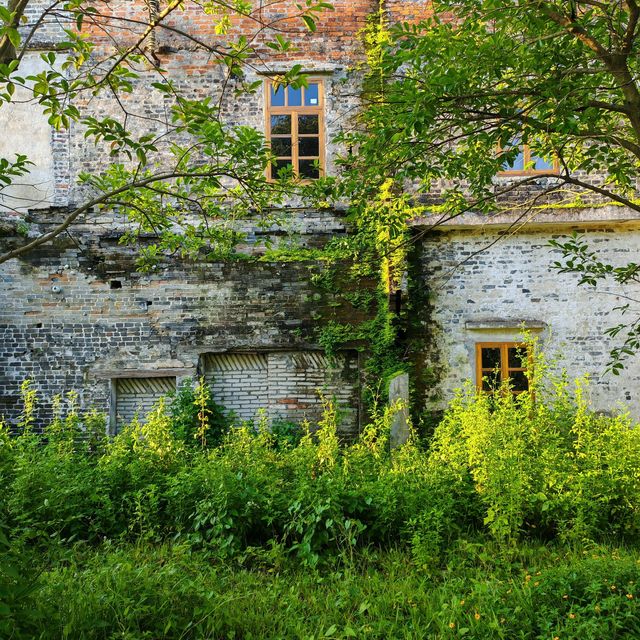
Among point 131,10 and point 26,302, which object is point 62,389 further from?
point 131,10

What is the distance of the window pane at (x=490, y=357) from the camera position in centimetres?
959

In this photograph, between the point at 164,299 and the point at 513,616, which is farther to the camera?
the point at 164,299

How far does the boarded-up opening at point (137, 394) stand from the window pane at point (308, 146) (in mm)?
4301

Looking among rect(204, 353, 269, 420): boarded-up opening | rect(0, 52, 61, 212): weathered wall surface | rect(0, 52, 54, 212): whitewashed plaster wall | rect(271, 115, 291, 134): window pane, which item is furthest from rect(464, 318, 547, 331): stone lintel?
rect(0, 52, 54, 212): whitewashed plaster wall

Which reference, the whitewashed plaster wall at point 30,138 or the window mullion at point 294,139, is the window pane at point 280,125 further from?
the whitewashed plaster wall at point 30,138

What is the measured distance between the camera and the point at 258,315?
32.0 ft

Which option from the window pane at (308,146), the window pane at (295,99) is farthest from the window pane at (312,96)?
the window pane at (308,146)

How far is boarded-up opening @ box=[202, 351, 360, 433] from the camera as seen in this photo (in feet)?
31.4

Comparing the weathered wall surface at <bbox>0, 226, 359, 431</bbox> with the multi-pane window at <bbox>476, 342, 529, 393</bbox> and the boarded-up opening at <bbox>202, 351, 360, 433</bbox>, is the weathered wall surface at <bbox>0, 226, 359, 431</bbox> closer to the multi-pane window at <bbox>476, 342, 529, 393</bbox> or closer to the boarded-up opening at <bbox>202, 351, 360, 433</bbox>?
the boarded-up opening at <bbox>202, 351, 360, 433</bbox>

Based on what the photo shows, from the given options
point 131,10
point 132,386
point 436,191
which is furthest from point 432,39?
A: point 131,10

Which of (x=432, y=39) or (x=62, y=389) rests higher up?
Answer: (x=432, y=39)

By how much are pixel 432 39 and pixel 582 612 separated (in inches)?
149

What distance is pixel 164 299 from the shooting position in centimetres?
980

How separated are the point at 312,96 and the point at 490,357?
5236 mm
